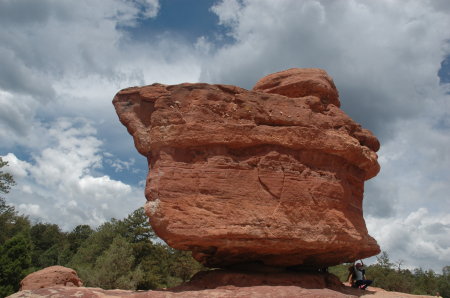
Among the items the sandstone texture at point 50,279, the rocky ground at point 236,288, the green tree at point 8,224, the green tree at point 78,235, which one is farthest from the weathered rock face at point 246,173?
the green tree at point 78,235

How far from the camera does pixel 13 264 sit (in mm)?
22641

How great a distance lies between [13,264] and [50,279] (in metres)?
12.4

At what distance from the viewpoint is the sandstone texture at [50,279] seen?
12.1 m

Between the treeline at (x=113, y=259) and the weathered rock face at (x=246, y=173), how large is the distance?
16.6 meters

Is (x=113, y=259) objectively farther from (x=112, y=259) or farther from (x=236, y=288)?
(x=236, y=288)

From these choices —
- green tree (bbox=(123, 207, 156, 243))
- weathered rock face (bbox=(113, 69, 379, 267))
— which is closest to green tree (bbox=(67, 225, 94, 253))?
green tree (bbox=(123, 207, 156, 243))

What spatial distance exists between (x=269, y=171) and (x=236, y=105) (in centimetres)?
206

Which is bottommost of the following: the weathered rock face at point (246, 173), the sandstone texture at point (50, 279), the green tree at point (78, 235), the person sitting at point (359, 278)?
the sandstone texture at point (50, 279)

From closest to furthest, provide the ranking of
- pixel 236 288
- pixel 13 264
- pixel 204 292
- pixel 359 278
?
pixel 204 292, pixel 236 288, pixel 359 278, pixel 13 264

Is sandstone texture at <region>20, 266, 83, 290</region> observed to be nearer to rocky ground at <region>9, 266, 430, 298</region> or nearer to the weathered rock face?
rocky ground at <region>9, 266, 430, 298</region>

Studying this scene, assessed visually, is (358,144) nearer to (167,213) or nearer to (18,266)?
(167,213)

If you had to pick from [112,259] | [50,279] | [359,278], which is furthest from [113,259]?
[359,278]

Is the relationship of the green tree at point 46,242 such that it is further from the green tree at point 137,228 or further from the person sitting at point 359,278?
the person sitting at point 359,278

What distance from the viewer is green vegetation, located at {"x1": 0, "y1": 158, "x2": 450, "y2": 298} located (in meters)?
23.5
